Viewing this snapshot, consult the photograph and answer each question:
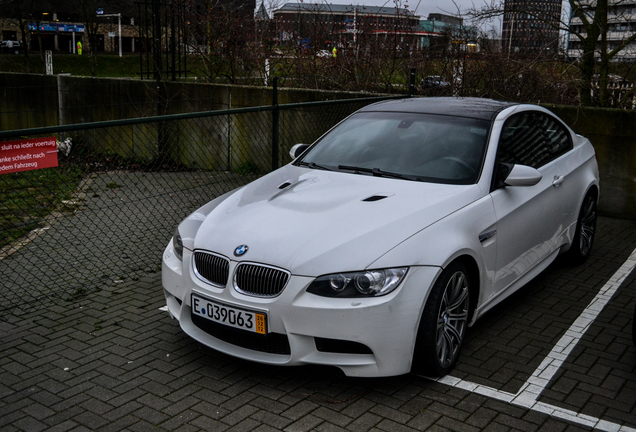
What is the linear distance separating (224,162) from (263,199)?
698cm

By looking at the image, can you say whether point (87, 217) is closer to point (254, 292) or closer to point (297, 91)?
point (297, 91)

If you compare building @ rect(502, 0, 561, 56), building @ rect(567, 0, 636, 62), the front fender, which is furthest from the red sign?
building @ rect(567, 0, 636, 62)

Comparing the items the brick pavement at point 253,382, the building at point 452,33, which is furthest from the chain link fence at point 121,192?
the building at point 452,33

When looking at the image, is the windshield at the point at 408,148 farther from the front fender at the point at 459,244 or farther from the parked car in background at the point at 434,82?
the parked car in background at the point at 434,82

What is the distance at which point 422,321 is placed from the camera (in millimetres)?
4016

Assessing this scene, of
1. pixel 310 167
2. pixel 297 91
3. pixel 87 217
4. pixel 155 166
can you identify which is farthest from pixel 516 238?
pixel 155 166

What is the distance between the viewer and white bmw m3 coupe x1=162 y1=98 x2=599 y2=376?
12.7 feet

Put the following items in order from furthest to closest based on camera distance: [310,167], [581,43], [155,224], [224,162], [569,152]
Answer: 1. [224,162]
2. [581,43]
3. [155,224]
4. [569,152]
5. [310,167]

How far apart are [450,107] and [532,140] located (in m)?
0.77

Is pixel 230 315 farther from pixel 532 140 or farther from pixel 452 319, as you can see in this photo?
pixel 532 140

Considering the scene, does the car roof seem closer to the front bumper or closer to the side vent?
the side vent

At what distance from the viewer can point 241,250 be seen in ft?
13.5

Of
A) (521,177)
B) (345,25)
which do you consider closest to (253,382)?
(521,177)

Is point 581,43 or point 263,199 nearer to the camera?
point 263,199
